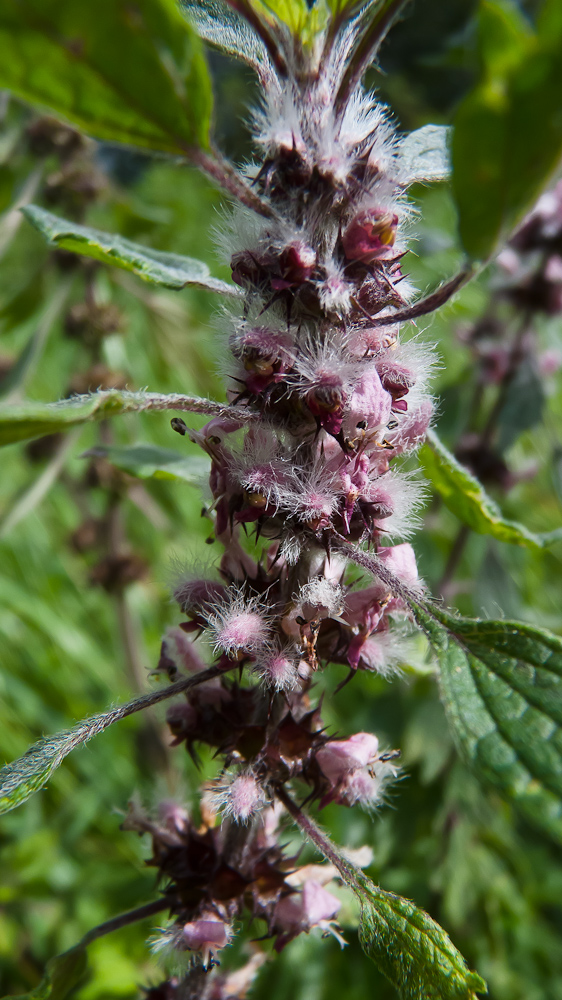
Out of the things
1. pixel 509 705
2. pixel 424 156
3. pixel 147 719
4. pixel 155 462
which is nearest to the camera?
pixel 509 705

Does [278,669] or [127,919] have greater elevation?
[278,669]

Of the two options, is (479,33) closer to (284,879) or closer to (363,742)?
(363,742)

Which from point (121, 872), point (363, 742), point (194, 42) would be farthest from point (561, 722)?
point (121, 872)

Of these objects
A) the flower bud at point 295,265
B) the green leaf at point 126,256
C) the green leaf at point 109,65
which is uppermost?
the green leaf at point 109,65

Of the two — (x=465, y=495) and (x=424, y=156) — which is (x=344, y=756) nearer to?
(x=465, y=495)

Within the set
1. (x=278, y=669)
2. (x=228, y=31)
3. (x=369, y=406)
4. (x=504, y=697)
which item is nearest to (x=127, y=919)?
(x=278, y=669)

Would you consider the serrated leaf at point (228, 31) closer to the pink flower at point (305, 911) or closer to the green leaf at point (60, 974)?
the pink flower at point (305, 911)

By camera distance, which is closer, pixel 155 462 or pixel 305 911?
pixel 305 911

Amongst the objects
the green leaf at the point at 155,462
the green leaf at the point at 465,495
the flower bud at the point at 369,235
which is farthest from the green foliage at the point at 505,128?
the green leaf at the point at 155,462
